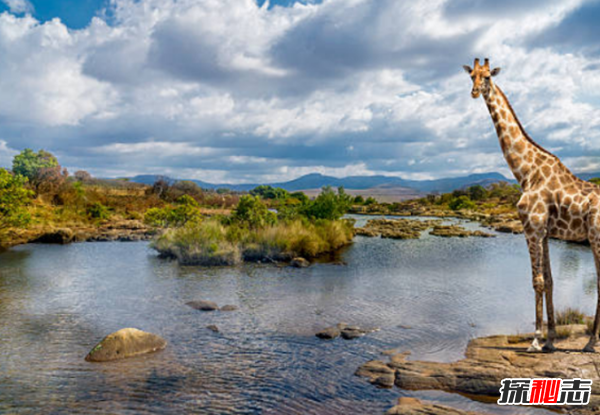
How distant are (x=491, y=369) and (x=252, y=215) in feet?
65.5

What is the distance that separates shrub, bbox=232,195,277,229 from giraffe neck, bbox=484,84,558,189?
719 inches

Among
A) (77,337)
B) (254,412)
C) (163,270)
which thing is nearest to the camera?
(254,412)

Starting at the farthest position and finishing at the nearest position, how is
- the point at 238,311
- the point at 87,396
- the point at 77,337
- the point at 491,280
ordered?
the point at 491,280
the point at 238,311
the point at 77,337
the point at 87,396

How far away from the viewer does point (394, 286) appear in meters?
18.4

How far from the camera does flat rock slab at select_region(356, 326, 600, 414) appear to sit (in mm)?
8133

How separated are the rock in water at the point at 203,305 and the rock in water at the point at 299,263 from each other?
811cm

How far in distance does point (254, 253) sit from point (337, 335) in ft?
41.5

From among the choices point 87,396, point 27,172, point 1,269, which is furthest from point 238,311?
point 27,172

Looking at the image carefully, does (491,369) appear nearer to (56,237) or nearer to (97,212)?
(56,237)

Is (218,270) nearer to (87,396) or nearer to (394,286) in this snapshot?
(394,286)

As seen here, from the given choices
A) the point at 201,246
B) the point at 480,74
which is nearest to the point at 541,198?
the point at 480,74

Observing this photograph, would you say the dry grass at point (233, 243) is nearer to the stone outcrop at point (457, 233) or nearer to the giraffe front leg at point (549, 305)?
the giraffe front leg at point (549, 305)

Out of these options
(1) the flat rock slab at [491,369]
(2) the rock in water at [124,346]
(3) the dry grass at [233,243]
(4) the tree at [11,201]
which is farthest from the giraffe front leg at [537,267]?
(4) the tree at [11,201]

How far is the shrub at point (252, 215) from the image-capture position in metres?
26.9
